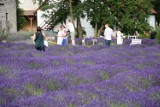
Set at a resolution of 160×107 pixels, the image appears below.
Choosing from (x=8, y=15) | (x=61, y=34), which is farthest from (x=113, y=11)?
(x=61, y=34)

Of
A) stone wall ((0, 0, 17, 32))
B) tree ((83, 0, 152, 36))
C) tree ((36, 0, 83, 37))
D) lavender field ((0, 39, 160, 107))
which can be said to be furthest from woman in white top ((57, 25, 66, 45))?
stone wall ((0, 0, 17, 32))

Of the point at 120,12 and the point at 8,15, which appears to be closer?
the point at 120,12

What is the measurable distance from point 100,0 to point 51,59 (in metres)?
28.3

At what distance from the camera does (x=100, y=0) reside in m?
40.6

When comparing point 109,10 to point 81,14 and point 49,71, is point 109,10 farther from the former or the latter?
point 49,71

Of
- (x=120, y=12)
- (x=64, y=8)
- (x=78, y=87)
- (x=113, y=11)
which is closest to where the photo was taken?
(x=78, y=87)

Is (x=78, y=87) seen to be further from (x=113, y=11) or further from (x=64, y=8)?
(x=64, y=8)

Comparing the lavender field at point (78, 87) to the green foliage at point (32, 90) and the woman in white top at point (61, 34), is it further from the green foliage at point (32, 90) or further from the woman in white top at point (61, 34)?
the woman in white top at point (61, 34)

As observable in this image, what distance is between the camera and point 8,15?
4578 centimetres

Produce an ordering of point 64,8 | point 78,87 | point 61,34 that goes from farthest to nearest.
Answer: point 64,8 → point 61,34 → point 78,87

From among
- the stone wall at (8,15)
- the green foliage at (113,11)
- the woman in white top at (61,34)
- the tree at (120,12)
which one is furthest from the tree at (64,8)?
the woman in white top at (61,34)

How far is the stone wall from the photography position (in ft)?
144

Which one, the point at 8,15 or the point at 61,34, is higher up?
the point at 8,15

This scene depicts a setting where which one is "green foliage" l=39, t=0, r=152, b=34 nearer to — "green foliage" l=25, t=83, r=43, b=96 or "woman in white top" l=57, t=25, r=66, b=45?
"woman in white top" l=57, t=25, r=66, b=45
